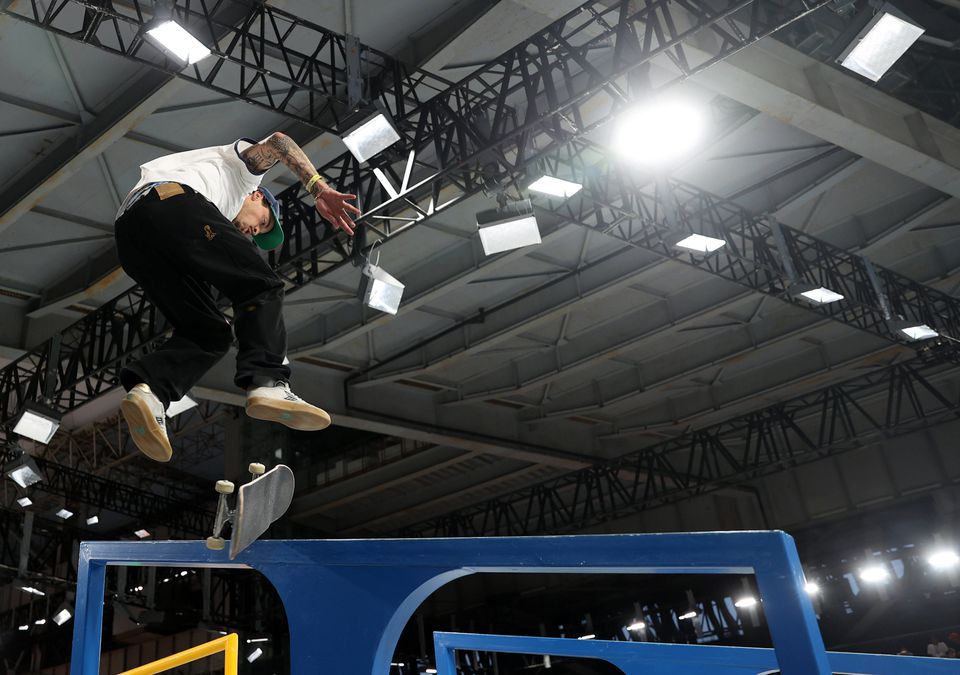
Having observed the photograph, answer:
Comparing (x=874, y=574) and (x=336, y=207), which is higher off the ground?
(x=336, y=207)

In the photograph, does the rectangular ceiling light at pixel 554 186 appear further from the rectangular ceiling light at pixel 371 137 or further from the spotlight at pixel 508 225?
the rectangular ceiling light at pixel 371 137

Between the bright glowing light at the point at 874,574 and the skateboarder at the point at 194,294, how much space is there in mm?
18065

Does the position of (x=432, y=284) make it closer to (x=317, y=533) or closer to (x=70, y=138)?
(x=70, y=138)

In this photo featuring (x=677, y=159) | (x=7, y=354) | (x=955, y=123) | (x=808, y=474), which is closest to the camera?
(x=955, y=123)

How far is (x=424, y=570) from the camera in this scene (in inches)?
73.9

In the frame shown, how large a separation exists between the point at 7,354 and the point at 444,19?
797 centimetres

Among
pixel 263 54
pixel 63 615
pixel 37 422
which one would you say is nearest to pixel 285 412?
pixel 263 54

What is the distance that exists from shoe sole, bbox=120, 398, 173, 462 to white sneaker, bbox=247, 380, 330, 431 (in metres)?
0.28

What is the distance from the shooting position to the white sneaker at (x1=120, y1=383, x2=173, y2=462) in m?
2.59

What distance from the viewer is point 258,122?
9.10 metres

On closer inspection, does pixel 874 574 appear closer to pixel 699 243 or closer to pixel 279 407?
pixel 699 243

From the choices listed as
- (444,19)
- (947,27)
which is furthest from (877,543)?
(444,19)

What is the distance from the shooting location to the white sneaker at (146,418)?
2.59 meters

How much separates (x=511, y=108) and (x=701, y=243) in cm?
338
